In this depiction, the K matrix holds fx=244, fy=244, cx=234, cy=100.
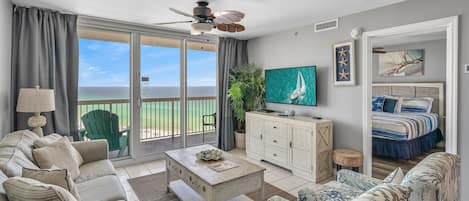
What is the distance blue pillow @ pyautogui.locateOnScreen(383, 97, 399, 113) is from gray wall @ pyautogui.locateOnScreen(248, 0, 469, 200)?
2640 mm

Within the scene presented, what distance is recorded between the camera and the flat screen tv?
381cm

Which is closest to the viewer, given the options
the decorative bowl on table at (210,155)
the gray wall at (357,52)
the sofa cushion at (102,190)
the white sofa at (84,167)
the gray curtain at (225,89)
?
the white sofa at (84,167)

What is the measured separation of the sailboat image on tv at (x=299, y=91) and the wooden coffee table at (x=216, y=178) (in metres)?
1.81

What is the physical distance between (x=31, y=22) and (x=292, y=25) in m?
3.69

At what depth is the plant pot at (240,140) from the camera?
5047 millimetres

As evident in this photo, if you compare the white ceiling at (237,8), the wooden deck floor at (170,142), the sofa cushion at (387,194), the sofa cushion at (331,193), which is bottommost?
the wooden deck floor at (170,142)

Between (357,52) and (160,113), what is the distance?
3.54 meters

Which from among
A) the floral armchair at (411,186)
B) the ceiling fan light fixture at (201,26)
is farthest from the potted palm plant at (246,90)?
the floral armchair at (411,186)

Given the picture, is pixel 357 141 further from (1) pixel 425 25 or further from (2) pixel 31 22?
(2) pixel 31 22

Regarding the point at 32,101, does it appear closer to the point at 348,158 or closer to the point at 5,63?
the point at 5,63

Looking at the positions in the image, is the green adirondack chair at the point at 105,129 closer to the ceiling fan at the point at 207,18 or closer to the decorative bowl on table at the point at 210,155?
the decorative bowl on table at the point at 210,155

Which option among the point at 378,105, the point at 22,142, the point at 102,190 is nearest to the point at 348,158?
the point at 102,190

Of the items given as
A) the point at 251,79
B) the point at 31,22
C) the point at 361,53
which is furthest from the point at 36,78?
the point at 361,53

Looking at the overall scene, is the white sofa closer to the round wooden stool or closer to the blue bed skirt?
the round wooden stool
